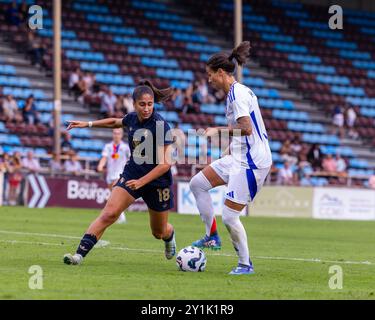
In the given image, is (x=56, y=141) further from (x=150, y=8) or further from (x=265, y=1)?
(x=265, y=1)

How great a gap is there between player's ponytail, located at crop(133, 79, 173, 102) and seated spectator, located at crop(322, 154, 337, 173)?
25233mm

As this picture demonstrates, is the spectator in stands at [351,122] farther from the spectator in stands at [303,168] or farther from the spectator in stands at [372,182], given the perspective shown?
the spectator in stands at [372,182]

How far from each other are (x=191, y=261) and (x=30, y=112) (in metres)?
22.5

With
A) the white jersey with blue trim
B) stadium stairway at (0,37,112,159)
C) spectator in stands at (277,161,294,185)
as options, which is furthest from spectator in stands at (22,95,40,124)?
the white jersey with blue trim

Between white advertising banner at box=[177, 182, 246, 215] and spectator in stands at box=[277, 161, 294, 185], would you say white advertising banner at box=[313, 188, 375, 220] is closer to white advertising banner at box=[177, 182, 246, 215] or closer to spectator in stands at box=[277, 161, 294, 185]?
spectator in stands at box=[277, 161, 294, 185]

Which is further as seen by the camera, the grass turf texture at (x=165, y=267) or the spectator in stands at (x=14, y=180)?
the spectator in stands at (x=14, y=180)

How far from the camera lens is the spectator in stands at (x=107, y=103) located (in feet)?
118

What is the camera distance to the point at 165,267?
12.9 m

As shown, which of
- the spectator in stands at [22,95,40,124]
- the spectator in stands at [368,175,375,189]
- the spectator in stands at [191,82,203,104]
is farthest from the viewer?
the spectator in stands at [191,82,203,104]

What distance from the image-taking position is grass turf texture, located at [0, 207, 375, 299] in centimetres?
1005

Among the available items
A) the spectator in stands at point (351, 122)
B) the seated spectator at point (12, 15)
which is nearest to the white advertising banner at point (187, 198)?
the seated spectator at point (12, 15)

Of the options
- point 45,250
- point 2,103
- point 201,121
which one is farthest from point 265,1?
point 45,250

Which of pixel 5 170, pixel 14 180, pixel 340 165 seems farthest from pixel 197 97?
pixel 5 170
